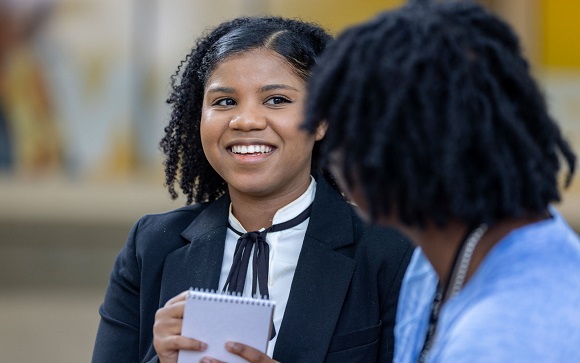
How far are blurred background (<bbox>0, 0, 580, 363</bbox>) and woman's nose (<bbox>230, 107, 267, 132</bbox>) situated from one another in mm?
4962

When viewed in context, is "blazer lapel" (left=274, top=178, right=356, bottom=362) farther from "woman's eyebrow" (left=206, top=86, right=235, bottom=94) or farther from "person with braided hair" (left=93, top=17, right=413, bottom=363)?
"woman's eyebrow" (left=206, top=86, right=235, bottom=94)

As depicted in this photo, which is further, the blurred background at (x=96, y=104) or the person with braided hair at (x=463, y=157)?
the blurred background at (x=96, y=104)

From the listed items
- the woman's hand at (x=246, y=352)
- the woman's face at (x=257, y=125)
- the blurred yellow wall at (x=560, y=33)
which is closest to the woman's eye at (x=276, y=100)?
the woman's face at (x=257, y=125)

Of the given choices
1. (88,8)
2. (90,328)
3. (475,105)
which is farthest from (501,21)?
(88,8)

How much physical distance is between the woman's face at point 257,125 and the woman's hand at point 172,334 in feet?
1.62

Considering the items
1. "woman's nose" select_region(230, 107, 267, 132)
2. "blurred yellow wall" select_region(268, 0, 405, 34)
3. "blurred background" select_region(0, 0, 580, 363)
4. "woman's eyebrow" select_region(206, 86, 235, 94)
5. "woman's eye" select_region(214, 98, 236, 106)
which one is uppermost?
"woman's eyebrow" select_region(206, 86, 235, 94)

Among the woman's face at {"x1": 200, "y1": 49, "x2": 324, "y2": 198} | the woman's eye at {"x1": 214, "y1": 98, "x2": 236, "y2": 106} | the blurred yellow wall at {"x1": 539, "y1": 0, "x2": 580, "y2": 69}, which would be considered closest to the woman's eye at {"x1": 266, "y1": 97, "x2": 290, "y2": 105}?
the woman's face at {"x1": 200, "y1": 49, "x2": 324, "y2": 198}

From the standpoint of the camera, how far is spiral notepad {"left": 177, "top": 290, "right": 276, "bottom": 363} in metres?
2.18

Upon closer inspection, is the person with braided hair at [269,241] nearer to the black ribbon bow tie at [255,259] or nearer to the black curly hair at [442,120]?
the black ribbon bow tie at [255,259]

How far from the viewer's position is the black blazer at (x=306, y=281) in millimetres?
2496

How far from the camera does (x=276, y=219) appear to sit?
270 centimetres

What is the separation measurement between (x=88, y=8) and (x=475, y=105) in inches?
256

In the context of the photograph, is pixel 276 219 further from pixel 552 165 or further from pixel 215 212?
pixel 552 165

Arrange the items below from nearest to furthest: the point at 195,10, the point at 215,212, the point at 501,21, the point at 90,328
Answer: the point at 501,21
the point at 215,212
the point at 90,328
the point at 195,10
